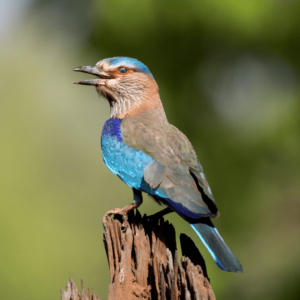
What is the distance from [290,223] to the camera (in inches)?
344

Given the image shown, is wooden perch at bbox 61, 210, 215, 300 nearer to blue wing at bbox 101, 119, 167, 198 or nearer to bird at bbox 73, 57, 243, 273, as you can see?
bird at bbox 73, 57, 243, 273

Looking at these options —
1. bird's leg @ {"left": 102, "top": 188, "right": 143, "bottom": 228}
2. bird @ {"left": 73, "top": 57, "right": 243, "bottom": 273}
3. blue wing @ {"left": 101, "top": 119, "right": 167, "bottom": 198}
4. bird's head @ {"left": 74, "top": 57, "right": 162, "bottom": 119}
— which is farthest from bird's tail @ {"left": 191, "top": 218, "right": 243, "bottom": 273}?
bird's head @ {"left": 74, "top": 57, "right": 162, "bottom": 119}

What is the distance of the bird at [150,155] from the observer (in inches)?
143

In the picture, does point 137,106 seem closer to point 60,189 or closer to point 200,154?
point 200,154

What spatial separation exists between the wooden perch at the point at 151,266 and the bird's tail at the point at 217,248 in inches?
5.8

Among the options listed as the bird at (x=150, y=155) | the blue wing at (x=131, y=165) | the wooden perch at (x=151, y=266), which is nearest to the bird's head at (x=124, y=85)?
the bird at (x=150, y=155)

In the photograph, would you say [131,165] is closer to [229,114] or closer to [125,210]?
[125,210]

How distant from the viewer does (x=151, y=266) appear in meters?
3.44

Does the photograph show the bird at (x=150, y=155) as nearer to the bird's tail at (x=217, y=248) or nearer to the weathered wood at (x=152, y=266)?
the bird's tail at (x=217, y=248)

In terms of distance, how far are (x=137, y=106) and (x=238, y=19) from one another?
4691 millimetres

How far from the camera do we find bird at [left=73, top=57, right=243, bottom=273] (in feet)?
11.9

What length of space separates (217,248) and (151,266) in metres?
0.59

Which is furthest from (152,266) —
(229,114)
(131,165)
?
(229,114)

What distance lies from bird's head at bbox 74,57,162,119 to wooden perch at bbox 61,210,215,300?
1.62 meters
